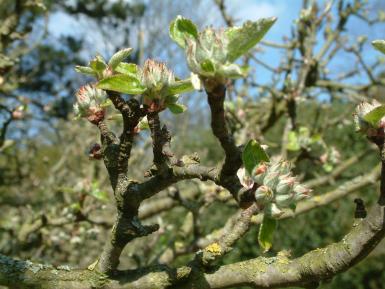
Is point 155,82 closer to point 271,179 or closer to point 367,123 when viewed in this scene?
point 271,179

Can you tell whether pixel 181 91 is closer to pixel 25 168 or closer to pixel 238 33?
pixel 238 33

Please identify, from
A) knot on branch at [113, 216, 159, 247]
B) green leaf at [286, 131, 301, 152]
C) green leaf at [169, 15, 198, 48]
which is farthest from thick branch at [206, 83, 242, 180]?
green leaf at [286, 131, 301, 152]

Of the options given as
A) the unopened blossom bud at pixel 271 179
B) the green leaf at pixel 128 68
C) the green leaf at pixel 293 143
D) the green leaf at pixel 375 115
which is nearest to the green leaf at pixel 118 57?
the green leaf at pixel 128 68

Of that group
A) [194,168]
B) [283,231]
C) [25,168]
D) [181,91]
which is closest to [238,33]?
[181,91]

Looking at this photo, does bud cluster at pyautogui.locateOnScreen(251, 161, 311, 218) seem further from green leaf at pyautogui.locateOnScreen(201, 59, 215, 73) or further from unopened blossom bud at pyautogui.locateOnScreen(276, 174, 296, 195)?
green leaf at pyautogui.locateOnScreen(201, 59, 215, 73)

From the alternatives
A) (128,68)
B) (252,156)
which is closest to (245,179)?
(252,156)

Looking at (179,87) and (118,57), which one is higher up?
(118,57)

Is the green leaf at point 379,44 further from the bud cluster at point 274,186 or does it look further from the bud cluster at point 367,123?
the bud cluster at point 274,186
